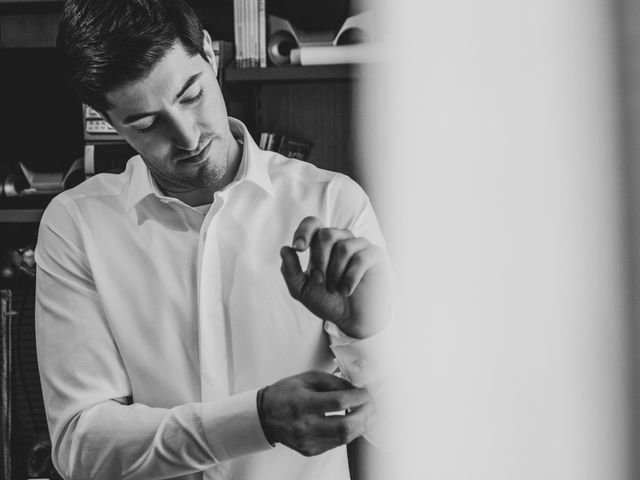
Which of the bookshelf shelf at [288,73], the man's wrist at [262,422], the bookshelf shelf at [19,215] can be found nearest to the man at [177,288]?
the man's wrist at [262,422]

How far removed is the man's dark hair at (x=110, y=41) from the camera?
711 mm

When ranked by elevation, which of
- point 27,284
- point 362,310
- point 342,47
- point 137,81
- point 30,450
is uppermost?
point 342,47

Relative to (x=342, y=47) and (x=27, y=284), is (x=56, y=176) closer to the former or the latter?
(x=27, y=284)

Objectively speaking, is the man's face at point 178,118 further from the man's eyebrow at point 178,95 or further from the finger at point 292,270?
the finger at point 292,270

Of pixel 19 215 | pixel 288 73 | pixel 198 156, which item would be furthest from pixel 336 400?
pixel 19 215

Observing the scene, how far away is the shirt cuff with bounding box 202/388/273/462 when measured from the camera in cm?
67

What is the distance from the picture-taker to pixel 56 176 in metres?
1.30

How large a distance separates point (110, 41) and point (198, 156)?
16 centimetres

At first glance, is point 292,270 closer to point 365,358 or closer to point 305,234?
point 305,234

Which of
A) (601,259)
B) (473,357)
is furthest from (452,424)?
(601,259)

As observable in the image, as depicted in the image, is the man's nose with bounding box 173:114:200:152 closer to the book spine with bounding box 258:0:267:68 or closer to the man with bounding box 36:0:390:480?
the man with bounding box 36:0:390:480

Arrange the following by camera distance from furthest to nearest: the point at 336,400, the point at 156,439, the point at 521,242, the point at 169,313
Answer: the point at 169,313, the point at 156,439, the point at 336,400, the point at 521,242

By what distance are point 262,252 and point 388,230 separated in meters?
0.30

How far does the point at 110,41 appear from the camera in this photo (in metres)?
0.71
